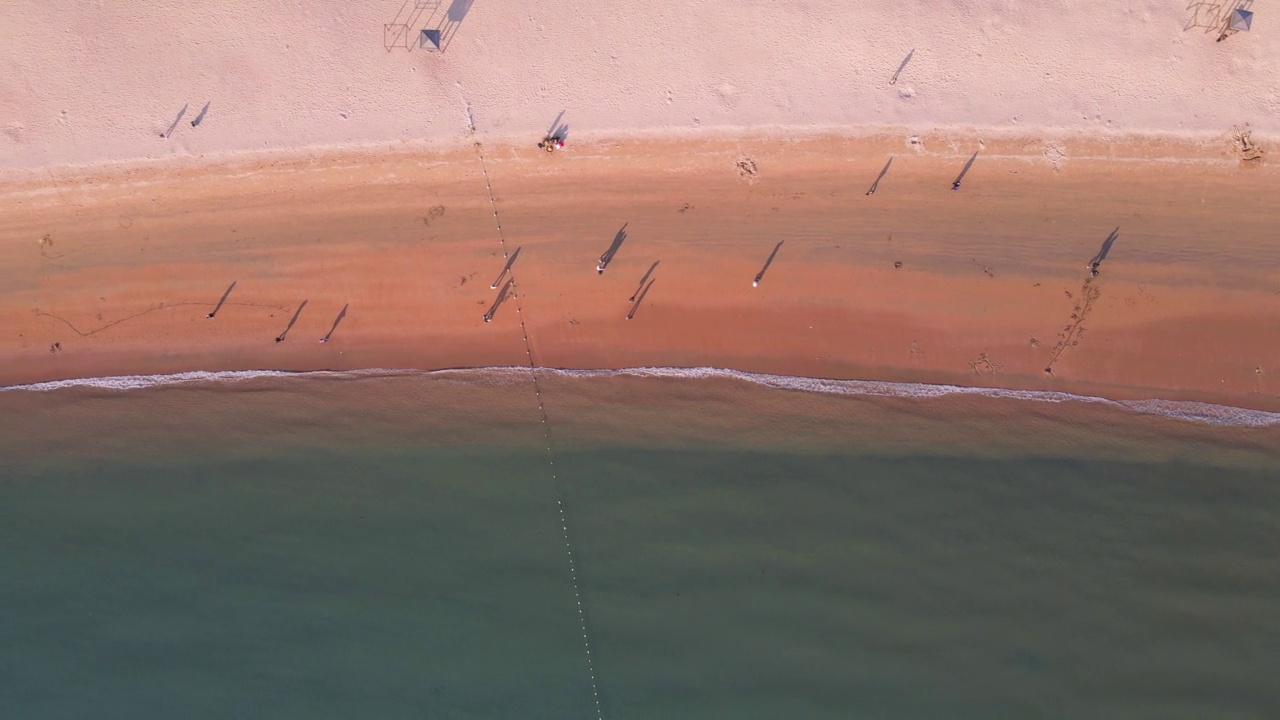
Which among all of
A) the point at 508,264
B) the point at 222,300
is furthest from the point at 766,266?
the point at 222,300

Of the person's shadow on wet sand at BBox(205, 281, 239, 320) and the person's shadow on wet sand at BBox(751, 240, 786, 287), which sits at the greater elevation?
the person's shadow on wet sand at BBox(751, 240, 786, 287)

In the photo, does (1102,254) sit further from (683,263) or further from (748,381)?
(683,263)

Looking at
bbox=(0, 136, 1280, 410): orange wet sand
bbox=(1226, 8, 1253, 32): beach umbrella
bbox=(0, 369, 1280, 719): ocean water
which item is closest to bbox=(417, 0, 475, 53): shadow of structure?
bbox=(0, 136, 1280, 410): orange wet sand

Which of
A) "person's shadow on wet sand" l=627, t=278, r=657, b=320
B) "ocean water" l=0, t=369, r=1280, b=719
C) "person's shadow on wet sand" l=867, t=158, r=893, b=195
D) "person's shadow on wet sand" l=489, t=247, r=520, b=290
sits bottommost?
"ocean water" l=0, t=369, r=1280, b=719

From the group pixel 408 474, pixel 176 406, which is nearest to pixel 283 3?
pixel 176 406

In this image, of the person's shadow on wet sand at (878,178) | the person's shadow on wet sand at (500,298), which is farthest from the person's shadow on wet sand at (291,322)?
the person's shadow on wet sand at (878,178)

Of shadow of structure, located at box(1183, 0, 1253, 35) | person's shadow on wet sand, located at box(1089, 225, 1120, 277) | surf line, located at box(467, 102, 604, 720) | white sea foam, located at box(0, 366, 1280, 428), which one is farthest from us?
surf line, located at box(467, 102, 604, 720)

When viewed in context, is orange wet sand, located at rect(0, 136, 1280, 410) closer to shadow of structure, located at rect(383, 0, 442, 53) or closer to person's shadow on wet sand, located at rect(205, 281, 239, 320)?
person's shadow on wet sand, located at rect(205, 281, 239, 320)
